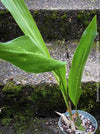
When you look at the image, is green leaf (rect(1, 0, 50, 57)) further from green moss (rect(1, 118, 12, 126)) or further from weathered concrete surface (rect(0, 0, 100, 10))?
weathered concrete surface (rect(0, 0, 100, 10))

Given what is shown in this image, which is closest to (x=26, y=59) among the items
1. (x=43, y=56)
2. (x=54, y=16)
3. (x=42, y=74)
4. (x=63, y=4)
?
(x=43, y=56)

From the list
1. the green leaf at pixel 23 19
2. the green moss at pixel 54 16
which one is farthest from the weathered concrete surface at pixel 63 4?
the green leaf at pixel 23 19

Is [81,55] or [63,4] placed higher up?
[63,4]

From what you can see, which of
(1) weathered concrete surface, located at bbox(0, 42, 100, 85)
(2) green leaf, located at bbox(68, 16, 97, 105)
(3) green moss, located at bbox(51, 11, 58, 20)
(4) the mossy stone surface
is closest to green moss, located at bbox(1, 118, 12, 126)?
(1) weathered concrete surface, located at bbox(0, 42, 100, 85)

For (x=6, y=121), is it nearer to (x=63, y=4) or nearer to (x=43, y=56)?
(x=43, y=56)

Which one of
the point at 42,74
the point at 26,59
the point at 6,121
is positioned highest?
the point at 26,59
